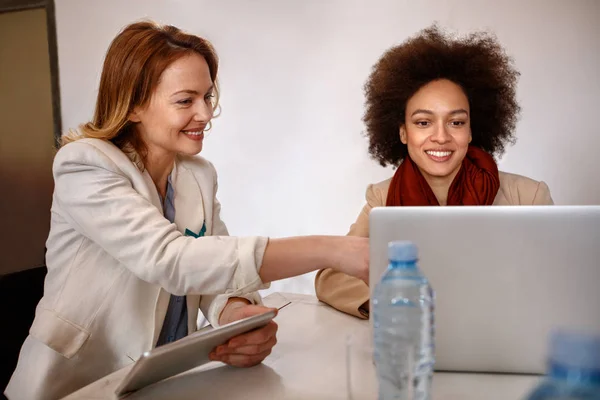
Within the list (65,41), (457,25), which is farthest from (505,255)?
(65,41)

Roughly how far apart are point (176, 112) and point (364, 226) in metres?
0.67

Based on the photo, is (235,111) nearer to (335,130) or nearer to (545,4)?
(335,130)

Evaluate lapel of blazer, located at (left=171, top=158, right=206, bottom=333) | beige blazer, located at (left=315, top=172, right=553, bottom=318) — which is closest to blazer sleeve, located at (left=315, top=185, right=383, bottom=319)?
beige blazer, located at (left=315, top=172, right=553, bottom=318)

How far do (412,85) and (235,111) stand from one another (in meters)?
1.21

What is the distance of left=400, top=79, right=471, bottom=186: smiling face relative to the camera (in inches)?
76.5

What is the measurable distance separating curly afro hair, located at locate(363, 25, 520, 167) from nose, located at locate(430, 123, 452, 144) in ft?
0.61

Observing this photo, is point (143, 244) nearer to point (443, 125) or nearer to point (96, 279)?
point (96, 279)

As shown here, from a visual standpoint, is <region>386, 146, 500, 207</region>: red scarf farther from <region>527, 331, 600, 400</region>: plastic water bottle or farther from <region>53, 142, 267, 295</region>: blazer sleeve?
<region>527, 331, 600, 400</region>: plastic water bottle

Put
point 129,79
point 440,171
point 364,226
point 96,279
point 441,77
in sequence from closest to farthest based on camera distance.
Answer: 1. point 96,279
2. point 129,79
3. point 364,226
4. point 440,171
5. point 441,77

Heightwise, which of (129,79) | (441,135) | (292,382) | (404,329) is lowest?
→ (292,382)

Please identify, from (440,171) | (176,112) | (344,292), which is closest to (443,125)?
(440,171)

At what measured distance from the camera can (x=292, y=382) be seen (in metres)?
0.98

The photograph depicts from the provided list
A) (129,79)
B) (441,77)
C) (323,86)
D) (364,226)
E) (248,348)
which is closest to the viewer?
(248,348)

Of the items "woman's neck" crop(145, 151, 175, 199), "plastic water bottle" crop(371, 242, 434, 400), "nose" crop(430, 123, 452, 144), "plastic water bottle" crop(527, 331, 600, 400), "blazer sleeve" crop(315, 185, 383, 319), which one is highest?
"nose" crop(430, 123, 452, 144)
